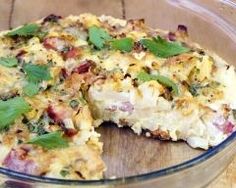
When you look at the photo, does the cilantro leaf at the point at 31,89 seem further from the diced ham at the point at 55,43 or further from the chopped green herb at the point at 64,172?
the chopped green herb at the point at 64,172

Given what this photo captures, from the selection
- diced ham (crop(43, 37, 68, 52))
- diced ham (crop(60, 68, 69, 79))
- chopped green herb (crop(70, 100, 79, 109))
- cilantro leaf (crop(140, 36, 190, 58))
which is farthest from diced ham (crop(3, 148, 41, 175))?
cilantro leaf (crop(140, 36, 190, 58))

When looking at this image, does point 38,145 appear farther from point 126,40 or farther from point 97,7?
point 97,7

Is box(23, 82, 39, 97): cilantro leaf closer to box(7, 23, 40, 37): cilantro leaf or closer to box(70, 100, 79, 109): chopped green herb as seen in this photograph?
box(70, 100, 79, 109): chopped green herb

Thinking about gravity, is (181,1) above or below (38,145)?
above

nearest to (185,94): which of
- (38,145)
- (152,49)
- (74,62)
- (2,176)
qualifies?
(152,49)

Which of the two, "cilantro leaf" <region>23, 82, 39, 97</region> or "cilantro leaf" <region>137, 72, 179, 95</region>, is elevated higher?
"cilantro leaf" <region>137, 72, 179, 95</region>

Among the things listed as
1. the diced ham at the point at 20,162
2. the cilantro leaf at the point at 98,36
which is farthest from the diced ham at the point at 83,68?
the diced ham at the point at 20,162
